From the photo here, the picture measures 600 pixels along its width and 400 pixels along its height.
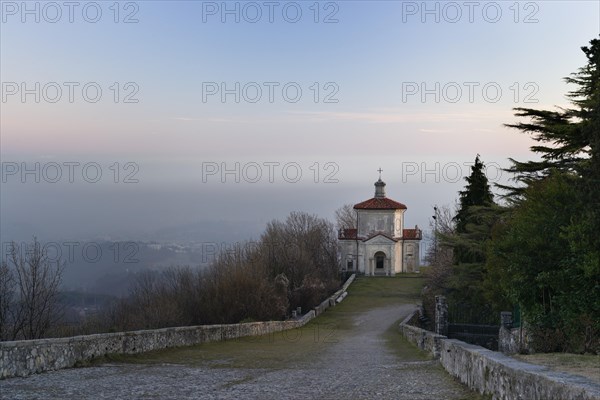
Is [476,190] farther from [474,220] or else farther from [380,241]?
[380,241]

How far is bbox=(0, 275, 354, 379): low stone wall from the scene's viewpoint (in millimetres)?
11969

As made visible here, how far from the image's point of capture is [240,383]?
1238 centimetres

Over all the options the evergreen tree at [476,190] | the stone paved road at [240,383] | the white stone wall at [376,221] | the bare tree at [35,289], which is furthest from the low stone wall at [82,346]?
the white stone wall at [376,221]

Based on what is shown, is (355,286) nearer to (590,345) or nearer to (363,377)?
(590,345)

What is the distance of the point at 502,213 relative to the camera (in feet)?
120

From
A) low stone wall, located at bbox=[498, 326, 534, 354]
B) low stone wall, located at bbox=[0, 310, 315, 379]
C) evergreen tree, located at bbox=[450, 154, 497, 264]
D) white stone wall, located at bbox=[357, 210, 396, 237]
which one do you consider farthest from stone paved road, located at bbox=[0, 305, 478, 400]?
white stone wall, located at bbox=[357, 210, 396, 237]

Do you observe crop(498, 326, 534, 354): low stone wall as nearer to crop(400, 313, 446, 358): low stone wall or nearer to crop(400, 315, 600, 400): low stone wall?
crop(400, 313, 446, 358): low stone wall

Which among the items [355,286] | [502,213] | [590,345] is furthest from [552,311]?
[355,286]

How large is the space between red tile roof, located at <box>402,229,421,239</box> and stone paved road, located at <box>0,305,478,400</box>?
74.6 metres

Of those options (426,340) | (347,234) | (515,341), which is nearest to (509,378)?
(426,340)

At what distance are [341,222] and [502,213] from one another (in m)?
83.2

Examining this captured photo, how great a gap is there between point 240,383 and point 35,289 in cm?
2268

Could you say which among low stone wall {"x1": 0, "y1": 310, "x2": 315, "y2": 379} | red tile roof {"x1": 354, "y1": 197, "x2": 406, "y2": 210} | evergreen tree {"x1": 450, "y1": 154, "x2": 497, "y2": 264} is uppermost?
red tile roof {"x1": 354, "y1": 197, "x2": 406, "y2": 210}

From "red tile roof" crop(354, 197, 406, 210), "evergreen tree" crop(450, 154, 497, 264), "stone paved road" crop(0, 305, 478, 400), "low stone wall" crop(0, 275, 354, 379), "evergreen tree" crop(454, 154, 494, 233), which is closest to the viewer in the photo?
"stone paved road" crop(0, 305, 478, 400)
